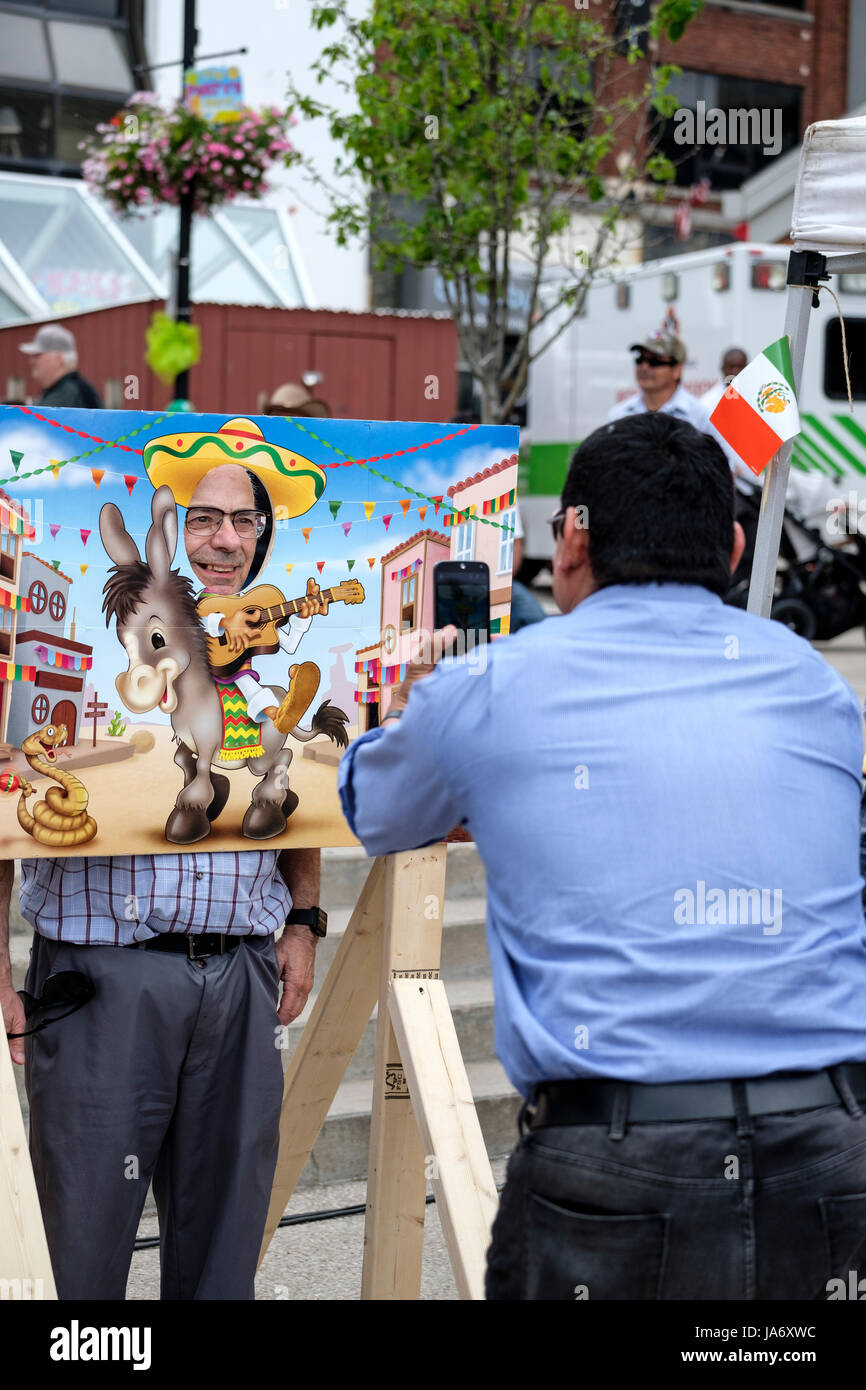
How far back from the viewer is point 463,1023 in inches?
192

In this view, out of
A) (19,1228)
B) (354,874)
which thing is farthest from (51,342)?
Answer: (19,1228)

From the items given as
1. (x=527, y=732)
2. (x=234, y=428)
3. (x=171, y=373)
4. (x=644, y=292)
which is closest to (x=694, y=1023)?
(x=527, y=732)

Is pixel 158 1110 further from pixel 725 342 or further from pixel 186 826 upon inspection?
pixel 725 342

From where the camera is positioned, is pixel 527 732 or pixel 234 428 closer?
pixel 527 732

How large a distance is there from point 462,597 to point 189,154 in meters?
8.27

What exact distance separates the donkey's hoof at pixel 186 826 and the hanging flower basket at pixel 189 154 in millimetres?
8204

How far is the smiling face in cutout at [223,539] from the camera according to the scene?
266cm

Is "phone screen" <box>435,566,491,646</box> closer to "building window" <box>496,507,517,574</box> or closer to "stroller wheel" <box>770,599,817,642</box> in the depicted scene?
"building window" <box>496,507,517,574</box>

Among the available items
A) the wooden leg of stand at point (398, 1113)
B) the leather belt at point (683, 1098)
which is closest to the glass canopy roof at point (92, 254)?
the wooden leg of stand at point (398, 1113)

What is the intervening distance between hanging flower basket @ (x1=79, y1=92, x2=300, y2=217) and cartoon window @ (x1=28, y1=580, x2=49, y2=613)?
8.09m

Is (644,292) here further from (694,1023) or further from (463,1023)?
(694,1023)

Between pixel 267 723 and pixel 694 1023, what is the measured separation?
1.21 metres

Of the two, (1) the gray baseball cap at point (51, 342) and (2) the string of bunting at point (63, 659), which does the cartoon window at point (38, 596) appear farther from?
(1) the gray baseball cap at point (51, 342)
